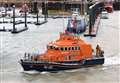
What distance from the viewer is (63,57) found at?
42.7 m

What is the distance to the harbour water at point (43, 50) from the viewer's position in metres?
40.6

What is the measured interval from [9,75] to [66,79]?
5.26 m

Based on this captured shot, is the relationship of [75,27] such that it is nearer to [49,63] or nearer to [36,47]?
[36,47]

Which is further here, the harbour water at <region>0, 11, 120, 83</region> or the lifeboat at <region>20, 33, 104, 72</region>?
the lifeboat at <region>20, 33, 104, 72</region>

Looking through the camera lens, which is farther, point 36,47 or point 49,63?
point 36,47

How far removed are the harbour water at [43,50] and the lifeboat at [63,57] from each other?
56 centimetres

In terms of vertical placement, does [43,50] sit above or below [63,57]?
below

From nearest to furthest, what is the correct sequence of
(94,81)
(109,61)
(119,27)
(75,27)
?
(94,81) → (109,61) → (75,27) → (119,27)

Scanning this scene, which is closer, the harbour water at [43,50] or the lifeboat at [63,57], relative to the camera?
the harbour water at [43,50]

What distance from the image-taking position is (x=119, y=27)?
3228 inches

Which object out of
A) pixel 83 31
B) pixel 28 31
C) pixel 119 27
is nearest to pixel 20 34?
pixel 28 31

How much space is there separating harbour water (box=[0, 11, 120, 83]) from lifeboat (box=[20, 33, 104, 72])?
0.56 meters

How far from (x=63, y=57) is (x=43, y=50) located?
1142 centimetres

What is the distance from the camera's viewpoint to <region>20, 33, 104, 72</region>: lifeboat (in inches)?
1652
